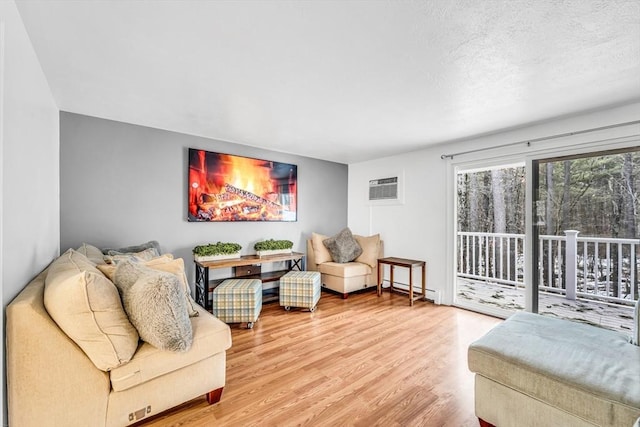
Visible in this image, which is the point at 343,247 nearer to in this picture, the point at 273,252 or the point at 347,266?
the point at 347,266

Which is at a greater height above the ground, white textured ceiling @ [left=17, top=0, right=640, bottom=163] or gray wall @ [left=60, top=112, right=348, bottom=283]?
white textured ceiling @ [left=17, top=0, right=640, bottom=163]

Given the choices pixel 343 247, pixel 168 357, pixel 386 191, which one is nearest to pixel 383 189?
pixel 386 191

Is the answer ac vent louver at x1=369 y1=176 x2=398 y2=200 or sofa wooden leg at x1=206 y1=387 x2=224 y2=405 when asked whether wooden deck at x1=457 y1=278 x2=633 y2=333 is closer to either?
ac vent louver at x1=369 y1=176 x2=398 y2=200

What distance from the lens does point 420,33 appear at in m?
1.43

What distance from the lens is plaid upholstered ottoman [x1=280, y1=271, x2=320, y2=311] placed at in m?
3.27

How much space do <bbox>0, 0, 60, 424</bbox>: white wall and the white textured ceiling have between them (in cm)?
19

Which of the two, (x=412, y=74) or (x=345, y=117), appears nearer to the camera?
(x=412, y=74)

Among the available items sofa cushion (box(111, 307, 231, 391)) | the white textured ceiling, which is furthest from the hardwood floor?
the white textured ceiling

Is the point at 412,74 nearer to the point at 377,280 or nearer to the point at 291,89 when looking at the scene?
the point at 291,89

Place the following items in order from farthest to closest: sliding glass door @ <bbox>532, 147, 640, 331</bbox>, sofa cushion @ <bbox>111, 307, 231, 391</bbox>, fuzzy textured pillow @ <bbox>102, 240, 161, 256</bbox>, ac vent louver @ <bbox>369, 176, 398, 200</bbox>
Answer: ac vent louver @ <bbox>369, 176, 398, 200</bbox>
fuzzy textured pillow @ <bbox>102, 240, 161, 256</bbox>
sliding glass door @ <bbox>532, 147, 640, 331</bbox>
sofa cushion @ <bbox>111, 307, 231, 391</bbox>

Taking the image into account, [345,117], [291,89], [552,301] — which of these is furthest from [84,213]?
[552,301]

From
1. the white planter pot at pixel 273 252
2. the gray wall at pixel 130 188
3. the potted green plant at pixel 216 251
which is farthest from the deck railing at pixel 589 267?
the gray wall at pixel 130 188

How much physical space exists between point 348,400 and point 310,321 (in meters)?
1.32

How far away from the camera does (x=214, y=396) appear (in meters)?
1.70
